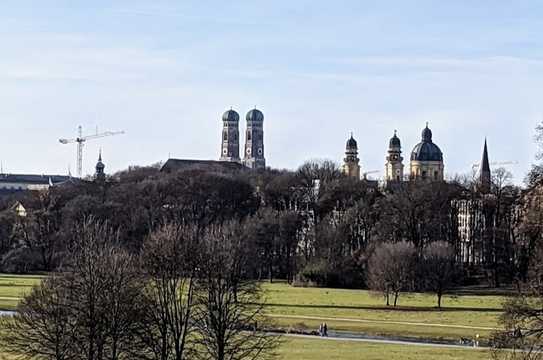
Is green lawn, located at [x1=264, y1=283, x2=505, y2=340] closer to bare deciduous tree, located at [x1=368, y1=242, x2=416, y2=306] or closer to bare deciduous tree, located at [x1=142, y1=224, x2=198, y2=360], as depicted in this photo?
bare deciduous tree, located at [x1=368, y1=242, x2=416, y2=306]

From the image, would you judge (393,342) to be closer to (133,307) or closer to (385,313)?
(385,313)

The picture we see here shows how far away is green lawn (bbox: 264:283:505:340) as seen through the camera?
71.0 metres

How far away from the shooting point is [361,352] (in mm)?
57000

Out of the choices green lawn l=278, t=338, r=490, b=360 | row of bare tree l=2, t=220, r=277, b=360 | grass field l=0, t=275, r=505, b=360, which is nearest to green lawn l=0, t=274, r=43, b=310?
grass field l=0, t=275, r=505, b=360

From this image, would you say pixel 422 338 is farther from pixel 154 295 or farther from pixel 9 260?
pixel 9 260

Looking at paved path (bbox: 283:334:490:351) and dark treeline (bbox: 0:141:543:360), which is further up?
dark treeline (bbox: 0:141:543:360)

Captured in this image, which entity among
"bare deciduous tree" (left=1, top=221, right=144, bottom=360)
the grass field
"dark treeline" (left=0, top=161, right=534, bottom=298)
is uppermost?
"dark treeline" (left=0, top=161, right=534, bottom=298)

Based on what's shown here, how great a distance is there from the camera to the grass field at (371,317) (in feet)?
189

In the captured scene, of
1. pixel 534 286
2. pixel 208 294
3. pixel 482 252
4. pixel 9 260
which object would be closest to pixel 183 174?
pixel 9 260

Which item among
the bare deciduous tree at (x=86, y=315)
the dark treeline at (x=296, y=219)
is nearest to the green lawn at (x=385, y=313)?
the dark treeline at (x=296, y=219)

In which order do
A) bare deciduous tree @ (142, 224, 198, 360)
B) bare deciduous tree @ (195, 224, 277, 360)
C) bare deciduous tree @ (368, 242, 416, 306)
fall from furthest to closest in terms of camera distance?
bare deciduous tree @ (368, 242, 416, 306) < bare deciduous tree @ (195, 224, 277, 360) < bare deciduous tree @ (142, 224, 198, 360)

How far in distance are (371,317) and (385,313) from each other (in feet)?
12.1

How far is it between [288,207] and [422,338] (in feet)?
239

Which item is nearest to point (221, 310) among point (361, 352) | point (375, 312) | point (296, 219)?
point (361, 352)
